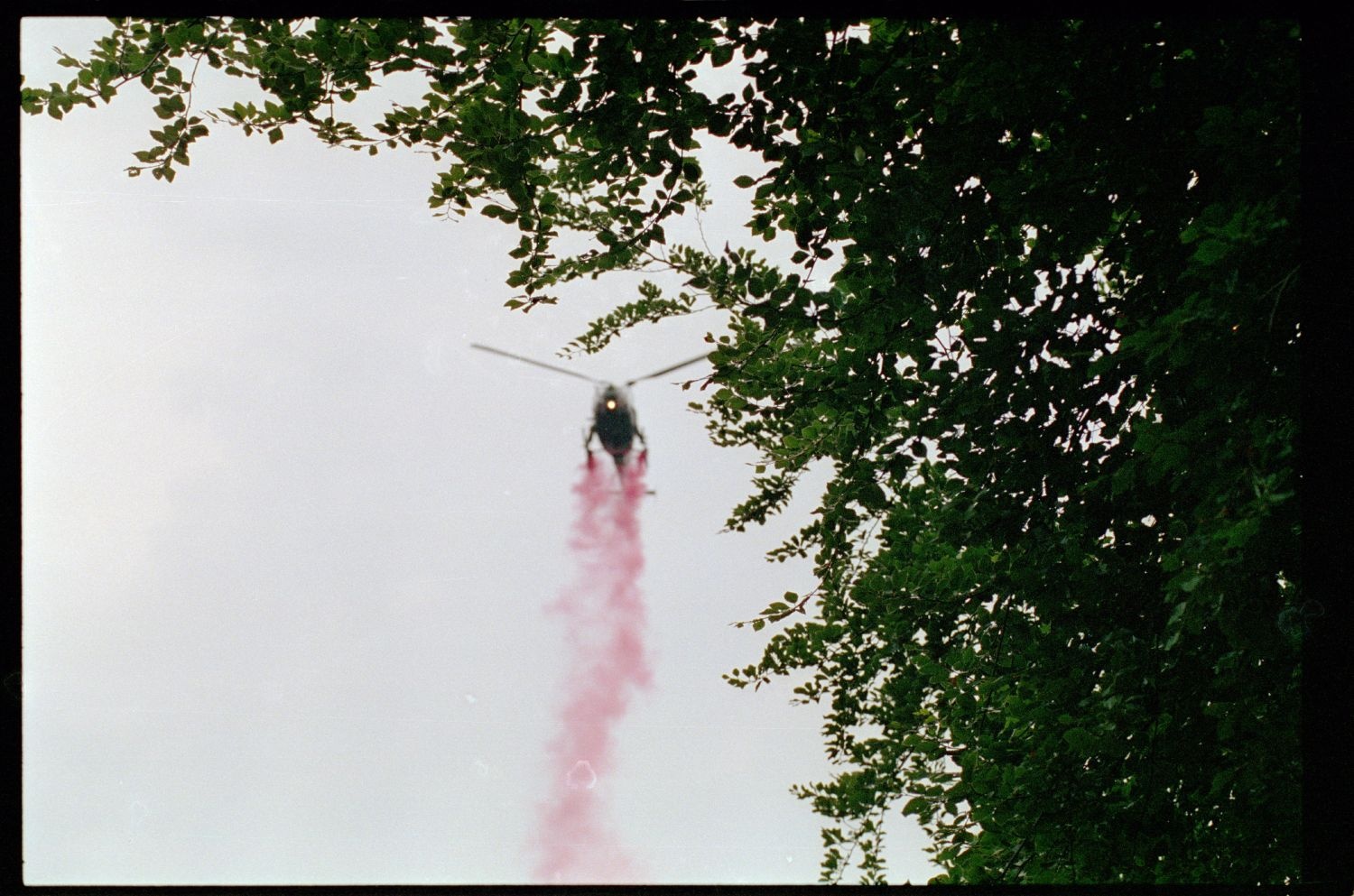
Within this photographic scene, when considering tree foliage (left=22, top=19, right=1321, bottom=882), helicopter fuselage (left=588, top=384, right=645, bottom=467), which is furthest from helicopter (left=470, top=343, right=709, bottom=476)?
tree foliage (left=22, top=19, right=1321, bottom=882)

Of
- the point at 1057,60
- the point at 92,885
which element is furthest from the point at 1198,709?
the point at 92,885

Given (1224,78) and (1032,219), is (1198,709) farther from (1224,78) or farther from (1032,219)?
(1224,78)

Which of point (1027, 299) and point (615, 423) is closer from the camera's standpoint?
point (1027, 299)

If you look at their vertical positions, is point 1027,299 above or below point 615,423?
below

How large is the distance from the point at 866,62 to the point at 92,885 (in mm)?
2937

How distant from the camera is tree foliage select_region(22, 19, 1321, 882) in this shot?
2297 mm

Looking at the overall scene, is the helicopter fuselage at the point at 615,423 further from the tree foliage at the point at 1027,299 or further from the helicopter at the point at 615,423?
the tree foliage at the point at 1027,299

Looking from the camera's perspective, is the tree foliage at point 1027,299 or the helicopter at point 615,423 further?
the helicopter at point 615,423

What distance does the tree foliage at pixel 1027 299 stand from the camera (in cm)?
230

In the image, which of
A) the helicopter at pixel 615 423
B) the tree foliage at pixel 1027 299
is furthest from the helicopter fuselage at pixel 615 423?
the tree foliage at pixel 1027 299

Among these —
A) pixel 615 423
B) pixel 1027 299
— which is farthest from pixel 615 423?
pixel 1027 299

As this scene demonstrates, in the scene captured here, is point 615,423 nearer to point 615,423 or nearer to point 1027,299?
point 615,423

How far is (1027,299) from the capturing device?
2998 mm

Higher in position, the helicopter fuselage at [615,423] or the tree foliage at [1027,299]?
the helicopter fuselage at [615,423]
